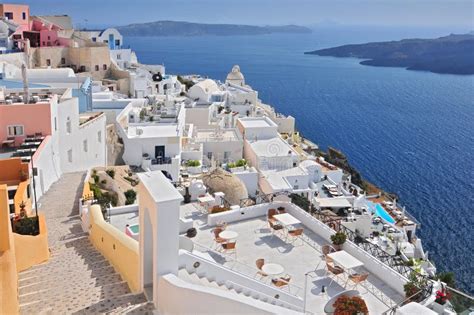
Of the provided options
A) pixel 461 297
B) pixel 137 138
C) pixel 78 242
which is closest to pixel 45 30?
pixel 137 138

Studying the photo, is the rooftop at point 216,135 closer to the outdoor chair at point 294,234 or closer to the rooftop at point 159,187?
the outdoor chair at point 294,234

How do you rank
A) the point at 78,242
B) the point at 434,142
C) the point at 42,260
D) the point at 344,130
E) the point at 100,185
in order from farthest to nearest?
the point at 344,130, the point at 434,142, the point at 100,185, the point at 78,242, the point at 42,260

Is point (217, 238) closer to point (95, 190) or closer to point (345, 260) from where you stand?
point (345, 260)

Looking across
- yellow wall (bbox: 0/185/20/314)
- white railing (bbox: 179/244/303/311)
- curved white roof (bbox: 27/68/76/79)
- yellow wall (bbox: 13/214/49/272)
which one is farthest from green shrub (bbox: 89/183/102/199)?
curved white roof (bbox: 27/68/76/79)

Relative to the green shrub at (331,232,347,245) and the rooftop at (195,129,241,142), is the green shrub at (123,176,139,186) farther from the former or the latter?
the green shrub at (331,232,347,245)

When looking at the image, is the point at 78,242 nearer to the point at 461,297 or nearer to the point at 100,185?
the point at 100,185

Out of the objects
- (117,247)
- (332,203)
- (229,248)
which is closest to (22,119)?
(117,247)

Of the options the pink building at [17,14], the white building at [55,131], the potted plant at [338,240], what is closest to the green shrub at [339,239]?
the potted plant at [338,240]
